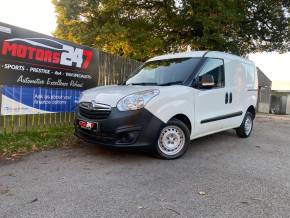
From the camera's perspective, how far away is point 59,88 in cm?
760

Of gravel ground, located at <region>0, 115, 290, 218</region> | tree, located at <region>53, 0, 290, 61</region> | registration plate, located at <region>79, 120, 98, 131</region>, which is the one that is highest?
tree, located at <region>53, 0, 290, 61</region>

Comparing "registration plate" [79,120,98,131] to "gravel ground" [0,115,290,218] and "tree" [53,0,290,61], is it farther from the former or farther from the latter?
"tree" [53,0,290,61]

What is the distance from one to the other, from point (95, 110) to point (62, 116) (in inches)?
114

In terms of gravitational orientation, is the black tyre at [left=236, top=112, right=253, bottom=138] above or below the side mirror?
below

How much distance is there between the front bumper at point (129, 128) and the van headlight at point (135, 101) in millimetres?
69

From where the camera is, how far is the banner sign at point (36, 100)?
6.52 m

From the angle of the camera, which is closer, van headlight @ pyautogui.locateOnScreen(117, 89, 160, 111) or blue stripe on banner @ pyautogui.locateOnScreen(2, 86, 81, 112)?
van headlight @ pyautogui.locateOnScreen(117, 89, 160, 111)

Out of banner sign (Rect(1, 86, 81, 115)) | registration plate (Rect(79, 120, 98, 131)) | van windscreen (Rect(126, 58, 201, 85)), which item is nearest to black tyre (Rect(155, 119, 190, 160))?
van windscreen (Rect(126, 58, 201, 85))

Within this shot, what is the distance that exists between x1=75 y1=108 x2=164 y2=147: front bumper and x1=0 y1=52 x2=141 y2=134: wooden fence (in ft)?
8.41

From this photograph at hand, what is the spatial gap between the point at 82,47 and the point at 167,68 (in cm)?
289

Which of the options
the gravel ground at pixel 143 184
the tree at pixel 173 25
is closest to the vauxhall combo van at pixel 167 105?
the gravel ground at pixel 143 184

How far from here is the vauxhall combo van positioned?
5059mm

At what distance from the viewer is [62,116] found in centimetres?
787

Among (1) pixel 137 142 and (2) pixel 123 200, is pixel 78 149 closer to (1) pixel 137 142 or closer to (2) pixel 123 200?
(1) pixel 137 142
